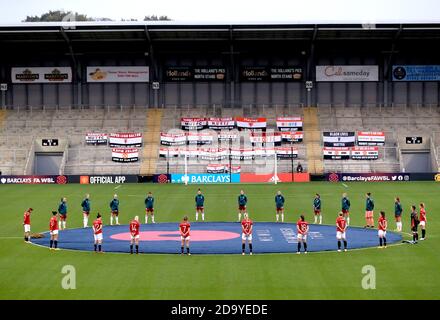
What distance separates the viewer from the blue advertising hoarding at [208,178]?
238ft

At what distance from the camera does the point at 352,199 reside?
180ft

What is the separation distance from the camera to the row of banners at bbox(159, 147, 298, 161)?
7788 centimetres

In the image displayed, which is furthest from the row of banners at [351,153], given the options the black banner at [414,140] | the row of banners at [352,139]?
the black banner at [414,140]

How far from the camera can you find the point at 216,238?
36562 millimetres

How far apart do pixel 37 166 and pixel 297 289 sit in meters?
61.6

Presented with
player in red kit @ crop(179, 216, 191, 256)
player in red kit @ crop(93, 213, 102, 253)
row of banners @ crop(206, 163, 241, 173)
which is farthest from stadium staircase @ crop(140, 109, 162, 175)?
player in red kit @ crop(179, 216, 191, 256)

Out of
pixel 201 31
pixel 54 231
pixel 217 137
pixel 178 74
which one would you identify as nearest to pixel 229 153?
pixel 217 137

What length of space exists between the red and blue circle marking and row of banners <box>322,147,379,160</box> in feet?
126

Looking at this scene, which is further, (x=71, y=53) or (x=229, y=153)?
(x=71, y=53)

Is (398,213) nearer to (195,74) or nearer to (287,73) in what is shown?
(287,73)

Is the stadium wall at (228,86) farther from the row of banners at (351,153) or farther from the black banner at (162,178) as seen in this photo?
the black banner at (162,178)

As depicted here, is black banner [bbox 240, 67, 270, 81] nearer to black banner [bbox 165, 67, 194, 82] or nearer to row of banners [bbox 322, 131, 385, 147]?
black banner [bbox 165, 67, 194, 82]

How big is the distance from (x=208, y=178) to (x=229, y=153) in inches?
244

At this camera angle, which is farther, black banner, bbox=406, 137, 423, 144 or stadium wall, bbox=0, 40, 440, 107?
stadium wall, bbox=0, 40, 440, 107
